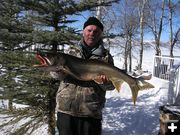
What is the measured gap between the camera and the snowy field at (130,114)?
9.48 metres

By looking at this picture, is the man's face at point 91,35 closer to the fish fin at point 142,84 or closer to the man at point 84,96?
the man at point 84,96

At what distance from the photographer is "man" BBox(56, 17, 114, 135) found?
379 cm

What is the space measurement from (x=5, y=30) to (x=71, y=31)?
1218mm

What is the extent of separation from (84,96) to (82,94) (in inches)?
1.2

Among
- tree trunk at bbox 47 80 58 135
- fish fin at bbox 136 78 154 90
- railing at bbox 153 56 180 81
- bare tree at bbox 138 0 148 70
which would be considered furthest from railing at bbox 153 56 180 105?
bare tree at bbox 138 0 148 70

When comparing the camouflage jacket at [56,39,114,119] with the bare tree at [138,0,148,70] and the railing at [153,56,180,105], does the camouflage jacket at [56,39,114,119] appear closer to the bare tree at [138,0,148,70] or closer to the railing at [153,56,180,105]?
the railing at [153,56,180,105]

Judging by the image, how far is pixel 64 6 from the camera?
24.0 feet

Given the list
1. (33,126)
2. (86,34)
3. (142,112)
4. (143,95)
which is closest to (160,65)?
(143,95)

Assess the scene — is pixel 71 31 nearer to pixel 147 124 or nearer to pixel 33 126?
pixel 33 126

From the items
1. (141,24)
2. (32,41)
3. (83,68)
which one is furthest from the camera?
(141,24)

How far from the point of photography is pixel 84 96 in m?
3.79

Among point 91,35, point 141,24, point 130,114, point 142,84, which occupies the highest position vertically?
point 141,24

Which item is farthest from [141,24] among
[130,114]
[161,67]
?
[130,114]

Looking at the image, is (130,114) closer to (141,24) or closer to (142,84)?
(142,84)
